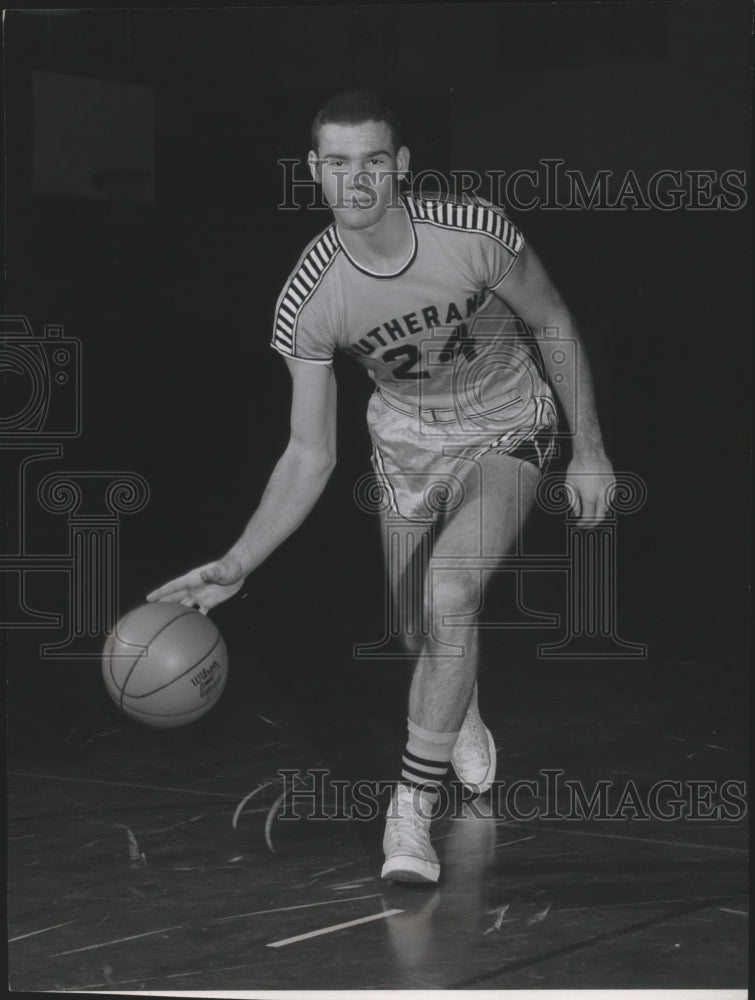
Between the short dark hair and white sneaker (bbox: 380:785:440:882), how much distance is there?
1599mm

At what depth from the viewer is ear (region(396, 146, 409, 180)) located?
3.56 m

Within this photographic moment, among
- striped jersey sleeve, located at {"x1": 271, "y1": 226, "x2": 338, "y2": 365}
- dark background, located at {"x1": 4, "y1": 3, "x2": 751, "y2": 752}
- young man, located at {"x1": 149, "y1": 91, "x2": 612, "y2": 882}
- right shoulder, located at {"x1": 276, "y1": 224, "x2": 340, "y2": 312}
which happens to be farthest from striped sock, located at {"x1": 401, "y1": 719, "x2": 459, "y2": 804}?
dark background, located at {"x1": 4, "y1": 3, "x2": 751, "y2": 752}

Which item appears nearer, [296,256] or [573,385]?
[573,385]

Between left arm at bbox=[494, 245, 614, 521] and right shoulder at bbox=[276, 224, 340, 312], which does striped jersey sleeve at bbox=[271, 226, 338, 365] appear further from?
left arm at bbox=[494, 245, 614, 521]

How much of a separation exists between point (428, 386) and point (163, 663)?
3.49 ft

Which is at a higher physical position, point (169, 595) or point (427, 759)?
point (169, 595)

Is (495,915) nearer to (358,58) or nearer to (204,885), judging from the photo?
(204,885)

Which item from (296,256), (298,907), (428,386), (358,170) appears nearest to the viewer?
(298,907)

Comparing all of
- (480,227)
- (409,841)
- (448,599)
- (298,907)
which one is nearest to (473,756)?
(409,841)

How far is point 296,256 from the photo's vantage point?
15.5 ft

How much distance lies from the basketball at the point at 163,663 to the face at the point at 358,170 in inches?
41.8

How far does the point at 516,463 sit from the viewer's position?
3.76 m

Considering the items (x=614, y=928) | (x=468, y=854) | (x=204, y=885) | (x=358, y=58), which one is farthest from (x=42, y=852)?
(x=358, y=58)

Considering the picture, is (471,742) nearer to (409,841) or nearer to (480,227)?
(409,841)
